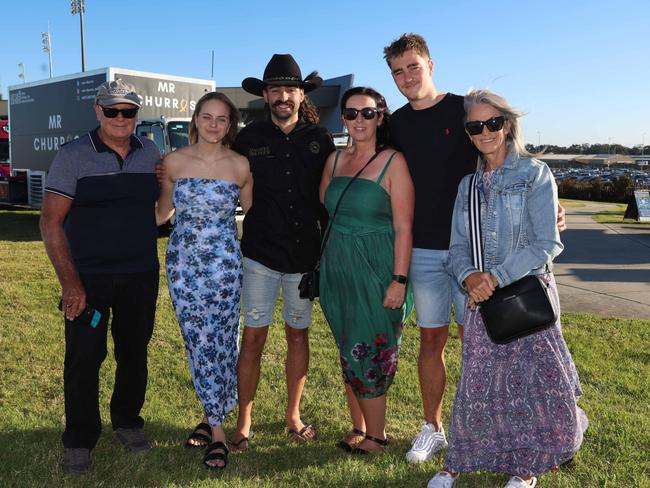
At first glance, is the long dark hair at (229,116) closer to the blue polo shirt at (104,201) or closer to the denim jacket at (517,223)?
the blue polo shirt at (104,201)

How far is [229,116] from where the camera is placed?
3.51m

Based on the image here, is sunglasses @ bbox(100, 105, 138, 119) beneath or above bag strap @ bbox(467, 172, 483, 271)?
above

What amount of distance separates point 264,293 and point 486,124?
160cm

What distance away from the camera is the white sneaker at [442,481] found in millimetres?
3129

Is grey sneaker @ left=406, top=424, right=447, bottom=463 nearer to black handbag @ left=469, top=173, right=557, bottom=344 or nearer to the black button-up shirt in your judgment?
black handbag @ left=469, top=173, right=557, bottom=344

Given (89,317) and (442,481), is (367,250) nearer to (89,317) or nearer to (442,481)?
(442,481)

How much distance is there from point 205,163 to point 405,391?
232cm

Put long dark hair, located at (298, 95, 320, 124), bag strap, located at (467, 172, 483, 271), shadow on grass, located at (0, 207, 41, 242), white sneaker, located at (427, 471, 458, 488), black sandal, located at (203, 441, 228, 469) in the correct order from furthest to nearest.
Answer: shadow on grass, located at (0, 207, 41, 242) → long dark hair, located at (298, 95, 320, 124) → black sandal, located at (203, 441, 228, 469) → white sneaker, located at (427, 471, 458, 488) → bag strap, located at (467, 172, 483, 271)

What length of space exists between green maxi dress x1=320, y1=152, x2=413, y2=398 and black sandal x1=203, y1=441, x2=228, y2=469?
0.82 metres

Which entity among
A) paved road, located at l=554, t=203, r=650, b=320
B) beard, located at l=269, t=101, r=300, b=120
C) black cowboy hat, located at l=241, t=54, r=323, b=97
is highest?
black cowboy hat, located at l=241, t=54, r=323, b=97

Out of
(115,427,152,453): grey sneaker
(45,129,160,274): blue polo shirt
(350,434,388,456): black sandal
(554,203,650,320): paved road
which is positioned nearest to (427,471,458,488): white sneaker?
(350,434,388,456): black sandal

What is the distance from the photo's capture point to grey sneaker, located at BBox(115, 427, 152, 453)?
3566 mm

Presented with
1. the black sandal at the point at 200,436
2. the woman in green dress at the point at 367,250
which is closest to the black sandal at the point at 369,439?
the woman in green dress at the point at 367,250

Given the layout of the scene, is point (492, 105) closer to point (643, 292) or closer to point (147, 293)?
point (147, 293)
